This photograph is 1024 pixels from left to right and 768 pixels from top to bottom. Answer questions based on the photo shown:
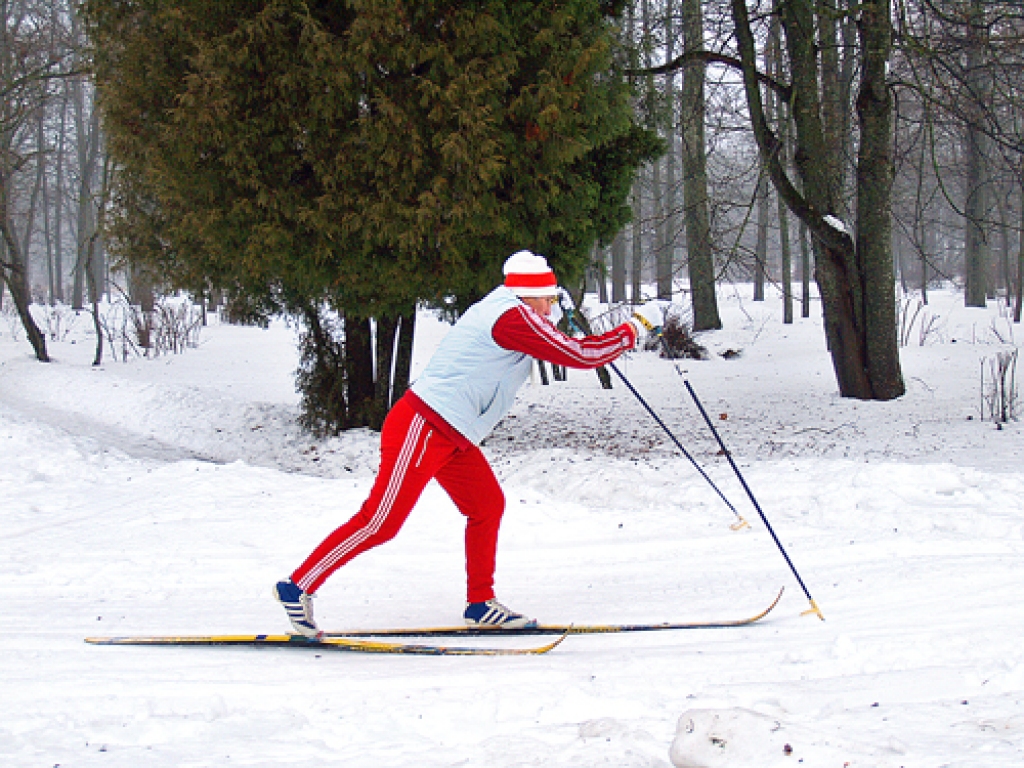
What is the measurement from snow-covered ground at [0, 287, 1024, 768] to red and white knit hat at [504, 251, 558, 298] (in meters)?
1.74

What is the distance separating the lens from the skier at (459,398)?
437 centimetres

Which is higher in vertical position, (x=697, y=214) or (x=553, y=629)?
(x=697, y=214)

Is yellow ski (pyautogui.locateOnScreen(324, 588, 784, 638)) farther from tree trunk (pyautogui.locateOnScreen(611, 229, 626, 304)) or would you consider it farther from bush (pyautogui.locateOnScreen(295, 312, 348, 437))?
tree trunk (pyautogui.locateOnScreen(611, 229, 626, 304))

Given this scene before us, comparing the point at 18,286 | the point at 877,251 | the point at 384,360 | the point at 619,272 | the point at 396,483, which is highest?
the point at 619,272

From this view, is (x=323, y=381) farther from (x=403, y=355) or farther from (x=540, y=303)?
(x=540, y=303)

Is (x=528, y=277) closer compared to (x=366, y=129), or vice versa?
(x=528, y=277)

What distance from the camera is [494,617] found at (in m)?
→ 4.78

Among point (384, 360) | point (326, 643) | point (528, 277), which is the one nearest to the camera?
point (326, 643)

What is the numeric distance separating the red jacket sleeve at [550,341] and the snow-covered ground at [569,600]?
1.38 metres

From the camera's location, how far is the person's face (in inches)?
180

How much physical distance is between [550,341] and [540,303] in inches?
14.3

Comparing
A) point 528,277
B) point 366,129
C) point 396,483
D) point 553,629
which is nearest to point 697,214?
point 366,129

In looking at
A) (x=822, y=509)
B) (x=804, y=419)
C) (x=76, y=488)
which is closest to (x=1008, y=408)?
(x=804, y=419)

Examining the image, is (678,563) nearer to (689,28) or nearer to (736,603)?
(736,603)
